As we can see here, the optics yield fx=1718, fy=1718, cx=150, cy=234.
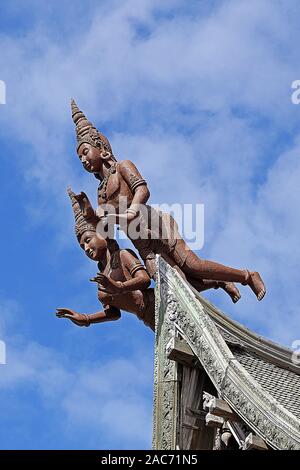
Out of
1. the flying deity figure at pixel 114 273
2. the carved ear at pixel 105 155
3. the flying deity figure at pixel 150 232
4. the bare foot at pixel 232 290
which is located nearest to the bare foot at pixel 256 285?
the flying deity figure at pixel 150 232

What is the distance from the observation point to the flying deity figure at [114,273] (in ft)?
62.6

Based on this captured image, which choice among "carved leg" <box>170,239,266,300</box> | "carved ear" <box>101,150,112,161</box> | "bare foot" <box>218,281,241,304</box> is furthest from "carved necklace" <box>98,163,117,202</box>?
"bare foot" <box>218,281,241,304</box>

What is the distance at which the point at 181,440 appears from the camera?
17922 mm

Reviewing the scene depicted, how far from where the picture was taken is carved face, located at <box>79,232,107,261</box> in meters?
19.4

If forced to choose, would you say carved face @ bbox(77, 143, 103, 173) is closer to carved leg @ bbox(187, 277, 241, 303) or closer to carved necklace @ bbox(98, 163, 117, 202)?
carved necklace @ bbox(98, 163, 117, 202)

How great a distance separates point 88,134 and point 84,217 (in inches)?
42.8

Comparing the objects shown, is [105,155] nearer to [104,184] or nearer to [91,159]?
[91,159]

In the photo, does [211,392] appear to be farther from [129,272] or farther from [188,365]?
[129,272]

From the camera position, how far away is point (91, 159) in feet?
64.8

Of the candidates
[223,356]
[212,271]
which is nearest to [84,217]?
[212,271]

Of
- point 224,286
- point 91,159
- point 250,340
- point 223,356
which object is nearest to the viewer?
point 223,356
